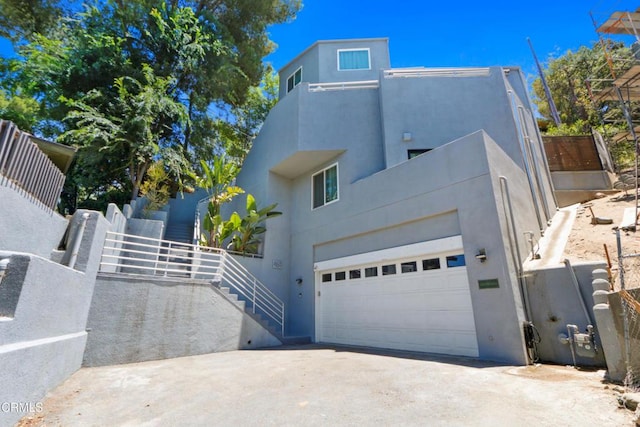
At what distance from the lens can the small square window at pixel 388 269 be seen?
8.66 meters

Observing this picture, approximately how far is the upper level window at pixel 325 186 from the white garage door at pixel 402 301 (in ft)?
7.93

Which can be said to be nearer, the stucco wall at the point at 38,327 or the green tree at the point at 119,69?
the stucco wall at the point at 38,327

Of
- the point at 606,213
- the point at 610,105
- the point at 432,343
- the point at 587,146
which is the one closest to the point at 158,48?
the point at 432,343

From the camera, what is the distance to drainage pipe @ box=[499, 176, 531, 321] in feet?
→ 21.3

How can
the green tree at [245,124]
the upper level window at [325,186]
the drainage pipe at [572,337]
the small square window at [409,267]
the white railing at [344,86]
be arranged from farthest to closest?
1. the green tree at [245,124]
2. the white railing at [344,86]
3. the upper level window at [325,186]
4. the small square window at [409,267]
5. the drainage pipe at [572,337]

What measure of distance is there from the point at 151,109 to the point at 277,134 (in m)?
5.04

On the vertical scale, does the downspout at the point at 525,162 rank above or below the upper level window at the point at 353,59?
below

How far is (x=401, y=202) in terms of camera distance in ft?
28.6

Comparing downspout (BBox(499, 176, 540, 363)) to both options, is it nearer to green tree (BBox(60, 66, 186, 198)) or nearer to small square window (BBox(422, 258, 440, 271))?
small square window (BBox(422, 258, 440, 271))

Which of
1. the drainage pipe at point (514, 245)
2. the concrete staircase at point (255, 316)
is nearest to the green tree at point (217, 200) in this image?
the concrete staircase at point (255, 316)

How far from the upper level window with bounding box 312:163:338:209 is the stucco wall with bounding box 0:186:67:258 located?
25.1 ft

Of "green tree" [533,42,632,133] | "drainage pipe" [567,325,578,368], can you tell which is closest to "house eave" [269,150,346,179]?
"drainage pipe" [567,325,578,368]

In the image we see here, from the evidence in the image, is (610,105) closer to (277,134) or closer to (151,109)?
(277,134)

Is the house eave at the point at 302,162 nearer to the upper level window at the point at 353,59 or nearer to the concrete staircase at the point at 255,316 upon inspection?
the concrete staircase at the point at 255,316
